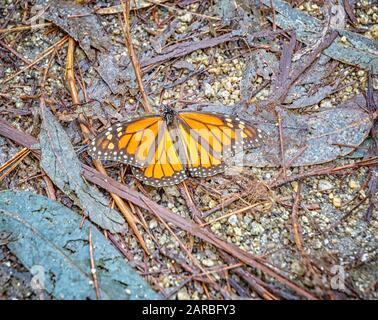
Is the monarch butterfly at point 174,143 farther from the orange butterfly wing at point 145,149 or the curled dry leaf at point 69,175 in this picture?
the curled dry leaf at point 69,175

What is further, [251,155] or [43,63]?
[43,63]

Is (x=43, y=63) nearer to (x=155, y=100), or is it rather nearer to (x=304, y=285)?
(x=155, y=100)

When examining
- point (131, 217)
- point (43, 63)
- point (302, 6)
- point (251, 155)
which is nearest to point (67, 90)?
point (43, 63)

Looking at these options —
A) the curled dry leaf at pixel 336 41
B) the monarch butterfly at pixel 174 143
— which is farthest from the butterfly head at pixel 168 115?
the curled dry leaf at pixel 336 41

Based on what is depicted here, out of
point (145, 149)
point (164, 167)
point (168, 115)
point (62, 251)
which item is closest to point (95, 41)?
point (168, 115)

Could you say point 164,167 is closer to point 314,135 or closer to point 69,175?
point 69,175

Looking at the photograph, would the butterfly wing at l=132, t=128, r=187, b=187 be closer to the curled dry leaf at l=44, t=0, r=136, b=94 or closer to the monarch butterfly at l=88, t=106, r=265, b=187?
the monarch butterfly at l=88, t=106, r=265, b=187
